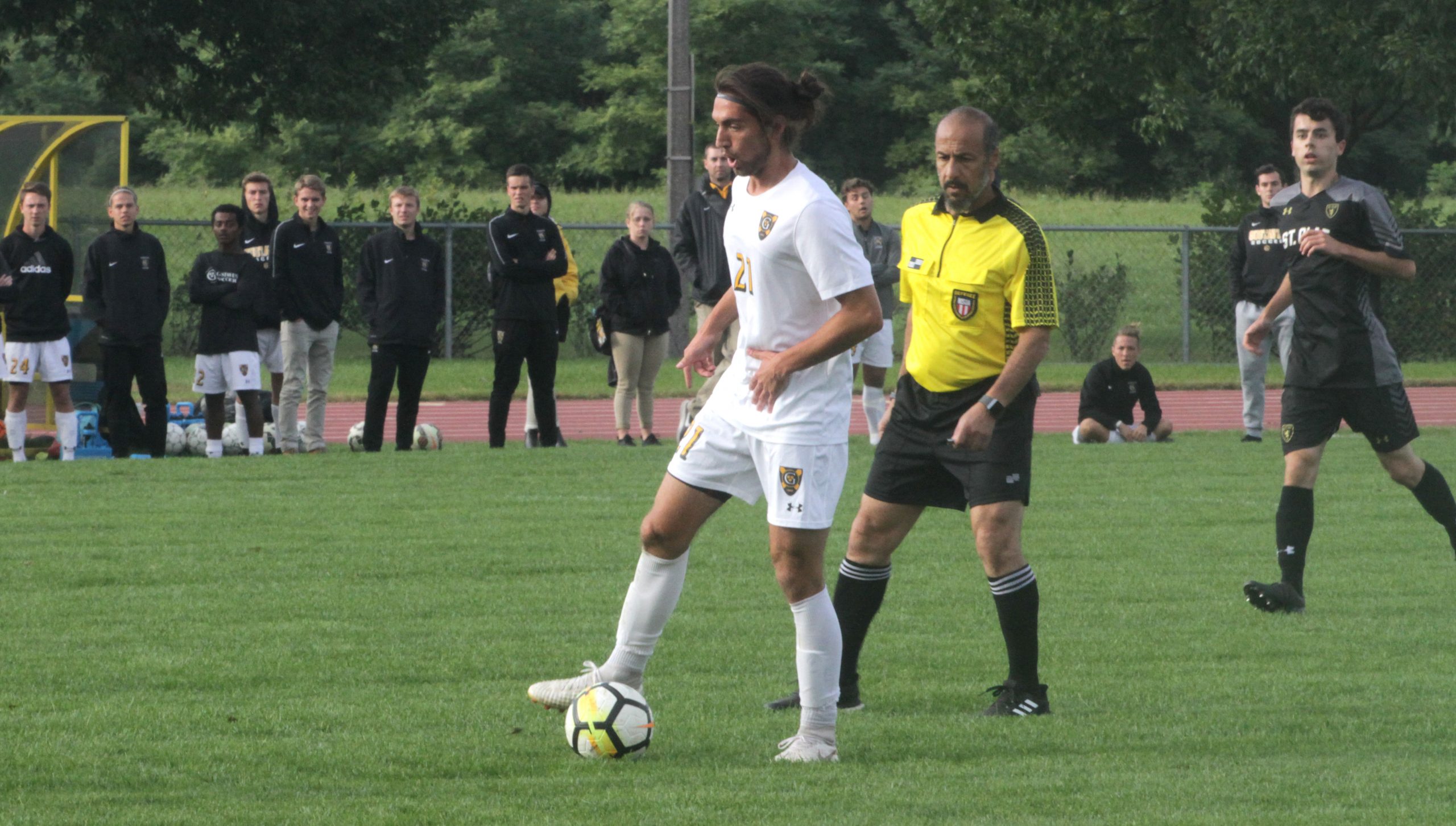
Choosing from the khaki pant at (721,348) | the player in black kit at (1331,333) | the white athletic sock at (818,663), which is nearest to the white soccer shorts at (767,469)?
the white athletic sock at (818,663)

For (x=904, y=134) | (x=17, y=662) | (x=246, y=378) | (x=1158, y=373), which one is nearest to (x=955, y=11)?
(x=1158, y=373)

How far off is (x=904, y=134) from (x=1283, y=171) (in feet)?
38.0

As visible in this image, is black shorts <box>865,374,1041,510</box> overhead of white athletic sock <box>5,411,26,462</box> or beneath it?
overhead

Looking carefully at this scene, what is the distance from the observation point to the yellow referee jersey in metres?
5.74

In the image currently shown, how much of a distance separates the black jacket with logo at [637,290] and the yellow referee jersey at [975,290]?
29.5 feet

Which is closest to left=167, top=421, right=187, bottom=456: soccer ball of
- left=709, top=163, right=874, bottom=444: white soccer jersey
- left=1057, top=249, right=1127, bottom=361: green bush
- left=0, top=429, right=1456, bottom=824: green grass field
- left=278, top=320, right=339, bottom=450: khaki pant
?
left=278, top=320, right=339, bottom=450: khaki pant

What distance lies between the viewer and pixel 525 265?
46.4 feet

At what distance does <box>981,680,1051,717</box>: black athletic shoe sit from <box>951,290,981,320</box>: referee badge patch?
3.92ft

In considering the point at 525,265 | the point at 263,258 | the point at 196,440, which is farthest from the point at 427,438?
the point at 263,258

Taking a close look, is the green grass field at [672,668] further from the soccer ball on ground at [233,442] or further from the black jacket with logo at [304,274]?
the soccer ball on ground at [233,442]

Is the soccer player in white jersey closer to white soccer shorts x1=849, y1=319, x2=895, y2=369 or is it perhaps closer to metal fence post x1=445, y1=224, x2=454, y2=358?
white soccer shorts x1=849, y1=319, x2=895, y2=369

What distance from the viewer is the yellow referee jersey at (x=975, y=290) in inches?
226

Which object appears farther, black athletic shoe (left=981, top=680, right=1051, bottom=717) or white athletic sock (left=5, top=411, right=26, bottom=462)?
white athletic sock (left=5, top=411, right=26, bottom=462)

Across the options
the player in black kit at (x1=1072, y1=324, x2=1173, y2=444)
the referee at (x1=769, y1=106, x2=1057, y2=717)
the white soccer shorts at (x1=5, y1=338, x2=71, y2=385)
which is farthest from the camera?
the player in black kit at (x1=1072, y1=324, x2=1173, y2=444)
